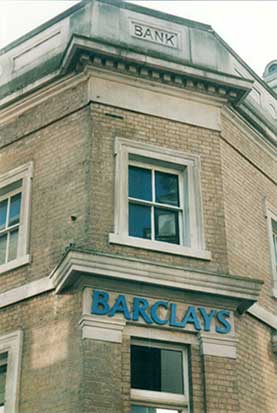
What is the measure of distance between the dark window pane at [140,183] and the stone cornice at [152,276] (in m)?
1.72

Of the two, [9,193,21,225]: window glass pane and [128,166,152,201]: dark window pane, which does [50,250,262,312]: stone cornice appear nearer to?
[128,166,152,201]: dark window pane

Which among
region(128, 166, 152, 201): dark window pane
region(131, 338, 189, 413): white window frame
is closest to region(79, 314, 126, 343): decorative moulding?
region(131, 338, 189, 413): white window frame

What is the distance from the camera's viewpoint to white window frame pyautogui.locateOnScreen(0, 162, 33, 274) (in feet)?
41.4

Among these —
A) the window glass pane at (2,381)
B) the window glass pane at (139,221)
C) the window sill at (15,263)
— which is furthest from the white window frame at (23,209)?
the window glass pane at (139,221)

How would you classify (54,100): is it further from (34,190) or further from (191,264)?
(191,264)

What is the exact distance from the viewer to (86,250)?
11016 mm

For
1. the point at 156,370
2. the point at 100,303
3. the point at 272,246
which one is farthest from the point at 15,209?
the point at 272,246

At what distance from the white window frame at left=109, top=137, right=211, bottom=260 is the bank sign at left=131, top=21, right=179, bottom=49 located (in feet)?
7.66

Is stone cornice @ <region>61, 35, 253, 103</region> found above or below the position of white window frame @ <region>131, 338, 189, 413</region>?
above

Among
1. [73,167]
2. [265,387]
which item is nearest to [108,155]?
[73,167]

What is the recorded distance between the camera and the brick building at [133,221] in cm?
1109

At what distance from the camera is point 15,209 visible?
13.6 m

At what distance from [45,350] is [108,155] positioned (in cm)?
342

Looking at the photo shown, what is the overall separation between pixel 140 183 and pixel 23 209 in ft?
6.90
